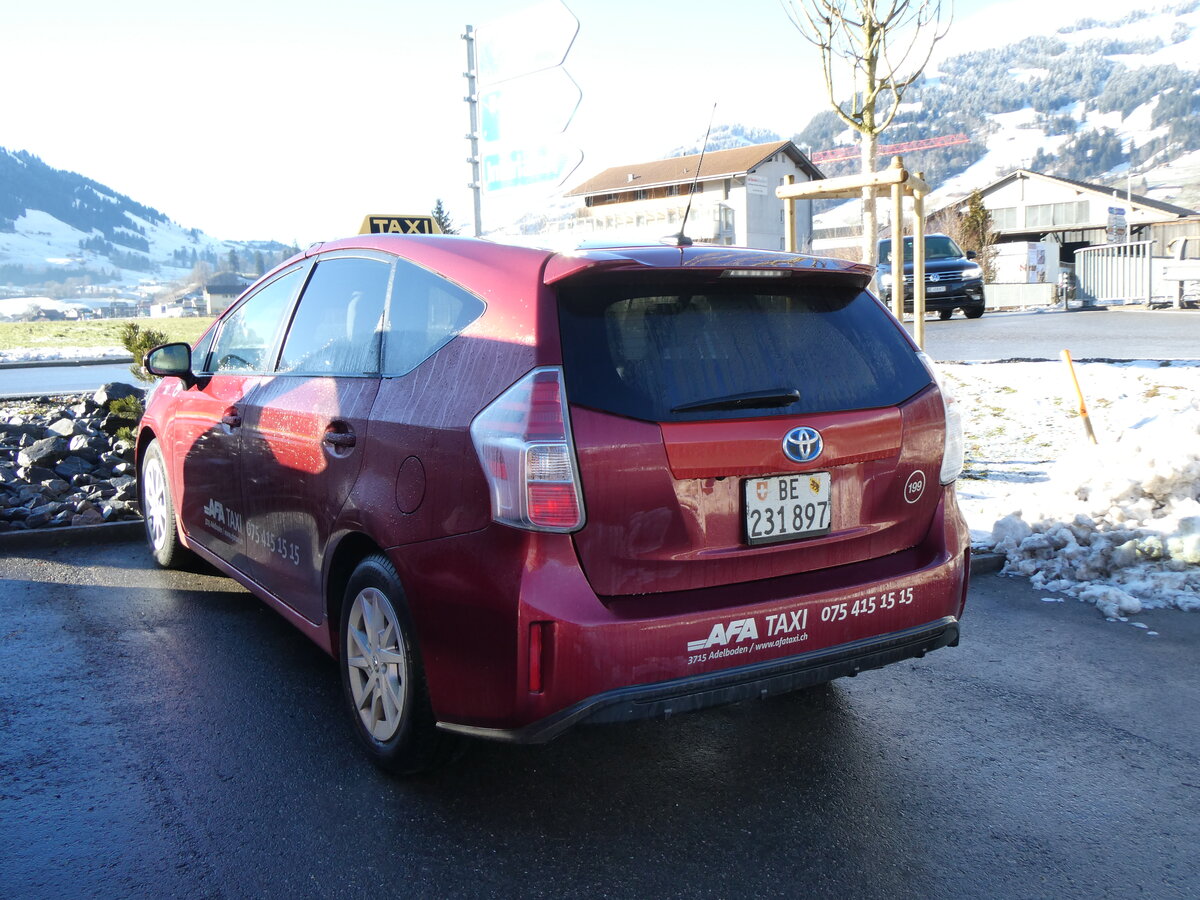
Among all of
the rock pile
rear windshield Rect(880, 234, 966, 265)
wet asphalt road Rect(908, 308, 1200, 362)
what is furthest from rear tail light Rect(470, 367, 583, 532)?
rear windshield Rect(880, 234, 966, 265)

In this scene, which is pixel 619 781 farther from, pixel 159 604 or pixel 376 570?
pixel 159 604

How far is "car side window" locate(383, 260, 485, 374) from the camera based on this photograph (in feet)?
11.0

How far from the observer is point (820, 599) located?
3.18 meters

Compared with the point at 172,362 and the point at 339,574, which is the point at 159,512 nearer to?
the point at 172,362

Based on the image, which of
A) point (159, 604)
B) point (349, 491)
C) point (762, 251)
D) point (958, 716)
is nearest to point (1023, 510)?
point (958, 716)

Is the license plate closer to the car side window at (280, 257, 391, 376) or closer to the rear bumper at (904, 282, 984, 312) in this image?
the car side window at (280, 257, 391, 376)

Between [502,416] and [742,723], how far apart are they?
1682 millimetres

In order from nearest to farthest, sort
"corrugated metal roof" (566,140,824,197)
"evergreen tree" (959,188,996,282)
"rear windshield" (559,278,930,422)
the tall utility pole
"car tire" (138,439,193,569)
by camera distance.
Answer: "rear windshield" (559,278,930,422) → "car tire" (138,439,193,569) → the tall utility pole → "evergreen tree" (959,188,996,282) → "corrugated metal roof" (566,140,824,197)

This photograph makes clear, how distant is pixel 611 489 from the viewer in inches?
115

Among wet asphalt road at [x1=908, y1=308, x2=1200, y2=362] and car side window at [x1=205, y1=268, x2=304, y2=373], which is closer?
car side window at [x1=205, y1=268, x2=304, y2=373]

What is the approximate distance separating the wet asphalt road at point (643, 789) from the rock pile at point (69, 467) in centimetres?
296

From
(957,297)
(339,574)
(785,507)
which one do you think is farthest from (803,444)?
(957,297)

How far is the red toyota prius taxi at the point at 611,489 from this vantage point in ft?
9.56

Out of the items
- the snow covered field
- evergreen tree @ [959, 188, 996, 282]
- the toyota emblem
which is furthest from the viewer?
evergreen tree @ [959, 188, 996, 282]
